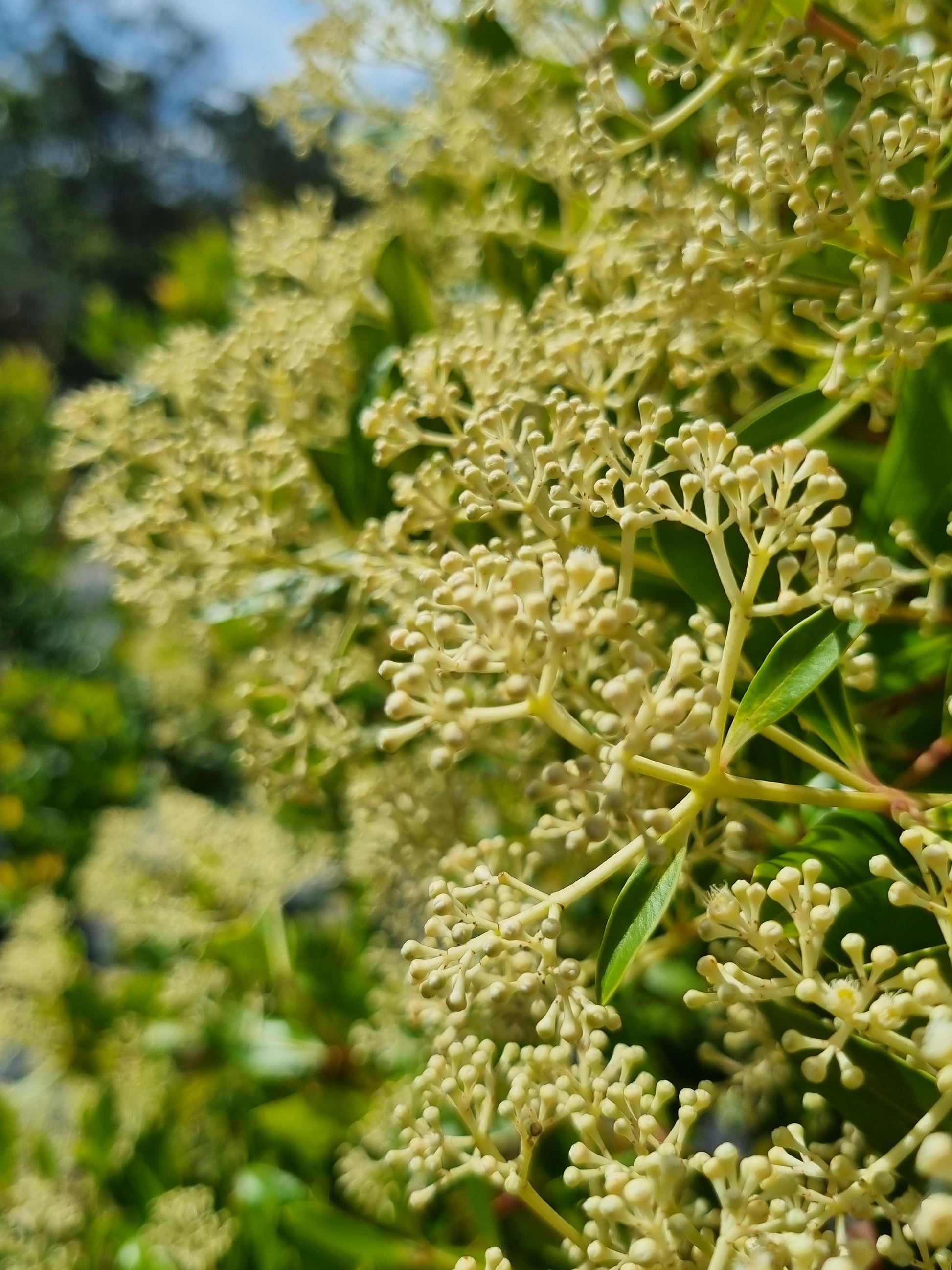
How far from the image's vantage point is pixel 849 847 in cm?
38

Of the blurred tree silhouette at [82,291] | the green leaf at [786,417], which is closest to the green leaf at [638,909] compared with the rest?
the green leaf at [786,417]

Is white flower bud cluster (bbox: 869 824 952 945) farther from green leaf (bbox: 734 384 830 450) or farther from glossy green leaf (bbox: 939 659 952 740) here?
green leaf (bbox: 734 384 830 450)

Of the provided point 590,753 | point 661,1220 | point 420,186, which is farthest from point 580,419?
point 420,186

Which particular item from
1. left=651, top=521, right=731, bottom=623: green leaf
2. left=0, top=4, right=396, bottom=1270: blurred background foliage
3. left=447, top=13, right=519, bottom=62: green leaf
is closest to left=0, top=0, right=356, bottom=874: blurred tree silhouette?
left=0, top=4, right=396, bottom=1270: blurred background foliage

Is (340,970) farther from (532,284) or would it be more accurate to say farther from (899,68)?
(899,68)

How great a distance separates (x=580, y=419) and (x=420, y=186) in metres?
0.81

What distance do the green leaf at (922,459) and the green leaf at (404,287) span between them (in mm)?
391

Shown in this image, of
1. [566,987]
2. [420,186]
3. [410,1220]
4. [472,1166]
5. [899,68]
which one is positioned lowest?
[410,1220]

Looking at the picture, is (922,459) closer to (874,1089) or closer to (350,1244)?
(874,1089)

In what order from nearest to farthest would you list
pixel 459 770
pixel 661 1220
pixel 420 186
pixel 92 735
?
pixel 661 1220 < pixel 459 770 < pixel 420 186 < pixel 92 735

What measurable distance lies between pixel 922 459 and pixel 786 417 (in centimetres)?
7

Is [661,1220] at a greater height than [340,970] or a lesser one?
greater

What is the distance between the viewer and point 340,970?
110 centimetres

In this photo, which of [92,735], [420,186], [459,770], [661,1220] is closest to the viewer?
[661,1220]
